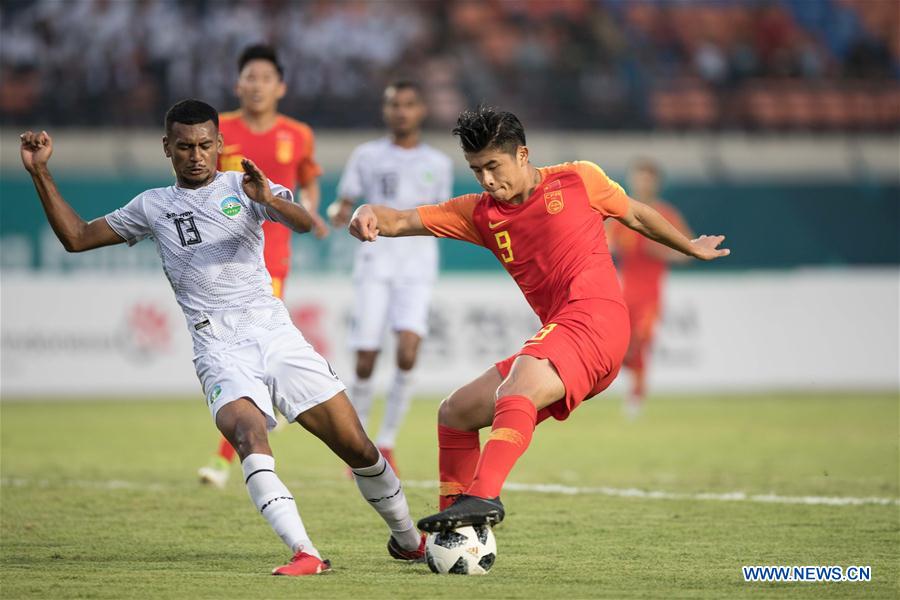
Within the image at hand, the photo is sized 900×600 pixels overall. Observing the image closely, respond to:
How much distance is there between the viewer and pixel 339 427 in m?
5.82

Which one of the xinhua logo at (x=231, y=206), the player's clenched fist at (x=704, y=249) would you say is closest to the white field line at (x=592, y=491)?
the player's clenched fist at (x=704, y=249)

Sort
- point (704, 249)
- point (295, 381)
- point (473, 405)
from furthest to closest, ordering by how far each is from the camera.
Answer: point (704, 249) < point (473, 405) < point (295, 381)

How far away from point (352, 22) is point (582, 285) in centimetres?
1640

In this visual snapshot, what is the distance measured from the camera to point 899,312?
1822 cm

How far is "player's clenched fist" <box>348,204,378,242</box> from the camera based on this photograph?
5855mm

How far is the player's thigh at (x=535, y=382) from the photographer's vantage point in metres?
5.66

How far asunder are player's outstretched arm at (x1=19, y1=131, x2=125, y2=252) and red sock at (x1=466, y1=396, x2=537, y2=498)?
1.95m

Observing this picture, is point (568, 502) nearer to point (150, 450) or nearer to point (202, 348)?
point (202, 348)

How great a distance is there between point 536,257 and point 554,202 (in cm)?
27

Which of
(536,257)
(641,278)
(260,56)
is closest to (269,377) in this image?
(536,257)

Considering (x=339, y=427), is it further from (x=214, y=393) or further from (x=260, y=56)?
(x=260, y=56)

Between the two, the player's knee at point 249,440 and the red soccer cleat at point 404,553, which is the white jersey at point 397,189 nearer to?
the red soccer cleat at point 404,553

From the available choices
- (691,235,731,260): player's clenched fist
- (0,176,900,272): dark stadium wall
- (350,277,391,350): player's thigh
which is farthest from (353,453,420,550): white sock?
(0,176,900,272): dark stadium wall

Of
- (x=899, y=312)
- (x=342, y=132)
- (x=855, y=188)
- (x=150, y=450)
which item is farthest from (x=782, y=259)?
(x=150, y=450)
